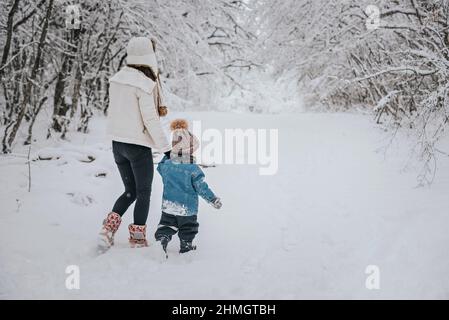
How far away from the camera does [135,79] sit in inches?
126

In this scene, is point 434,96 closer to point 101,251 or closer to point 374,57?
point 101,251

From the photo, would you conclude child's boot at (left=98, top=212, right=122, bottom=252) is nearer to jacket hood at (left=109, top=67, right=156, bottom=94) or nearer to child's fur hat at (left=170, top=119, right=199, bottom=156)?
child's fur hat at (left=170, top=119, right=199, bottom=156)

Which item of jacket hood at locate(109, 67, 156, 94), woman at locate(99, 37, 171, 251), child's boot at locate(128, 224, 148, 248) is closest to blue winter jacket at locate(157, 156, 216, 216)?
woman at locate(99, 37, 171, 251)

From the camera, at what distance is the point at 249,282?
2820 mm

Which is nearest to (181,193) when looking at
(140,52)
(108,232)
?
(108,232)

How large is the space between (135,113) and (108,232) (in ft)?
3.13

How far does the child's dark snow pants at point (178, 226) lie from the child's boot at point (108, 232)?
342mm

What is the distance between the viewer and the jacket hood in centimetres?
318

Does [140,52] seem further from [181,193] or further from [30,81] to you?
[30,81]

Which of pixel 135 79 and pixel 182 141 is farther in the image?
pixel 182 141

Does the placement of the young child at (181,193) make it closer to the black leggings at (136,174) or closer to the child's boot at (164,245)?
the child's boot at (164,245)

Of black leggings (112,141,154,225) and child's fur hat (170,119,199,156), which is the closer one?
black leggings (112,141,154,225)

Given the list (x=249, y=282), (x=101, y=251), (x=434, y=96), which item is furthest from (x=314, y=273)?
(x=434, y=96)

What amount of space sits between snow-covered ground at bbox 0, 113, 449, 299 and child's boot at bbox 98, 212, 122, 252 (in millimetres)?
78
